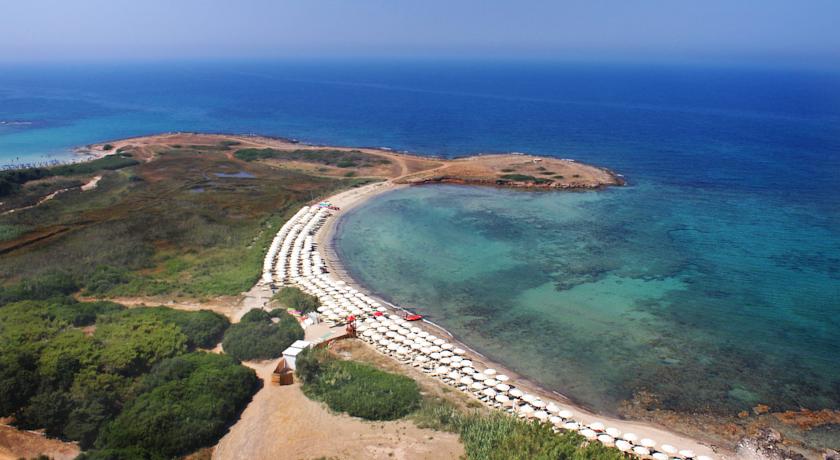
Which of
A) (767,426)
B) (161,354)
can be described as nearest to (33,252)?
(161,354)

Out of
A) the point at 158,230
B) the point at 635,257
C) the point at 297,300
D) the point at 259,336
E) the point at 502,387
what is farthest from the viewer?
the point at 158,230

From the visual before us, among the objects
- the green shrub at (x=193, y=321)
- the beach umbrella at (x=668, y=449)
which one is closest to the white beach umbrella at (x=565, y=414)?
the beach umbrella at (x=668, y=449)

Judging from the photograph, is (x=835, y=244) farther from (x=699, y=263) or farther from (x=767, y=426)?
(x=767, y=426)

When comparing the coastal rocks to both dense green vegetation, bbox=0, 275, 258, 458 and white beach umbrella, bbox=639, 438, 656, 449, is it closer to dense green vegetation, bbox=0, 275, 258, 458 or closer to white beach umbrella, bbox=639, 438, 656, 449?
white beach umbrella, bbox=639, 438, 656, 449

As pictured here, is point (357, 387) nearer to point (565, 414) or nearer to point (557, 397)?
point (565, 414)

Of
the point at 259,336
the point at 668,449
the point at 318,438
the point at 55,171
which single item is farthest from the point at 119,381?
the point at 55,171

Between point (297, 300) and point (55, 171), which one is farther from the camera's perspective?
point (55, 171)
